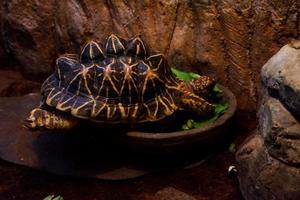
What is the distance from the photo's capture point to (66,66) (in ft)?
8.87

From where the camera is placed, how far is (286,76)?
2059mm

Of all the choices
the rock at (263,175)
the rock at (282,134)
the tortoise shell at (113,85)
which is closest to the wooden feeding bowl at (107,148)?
the tortoise shell at (113,85)

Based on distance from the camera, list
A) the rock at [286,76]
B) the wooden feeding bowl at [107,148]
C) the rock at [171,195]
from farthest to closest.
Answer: the wooden feeding bowl at [107,148]
the rock at [171,195]
the rock at [286,76]

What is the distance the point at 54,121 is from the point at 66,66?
1.18 feet

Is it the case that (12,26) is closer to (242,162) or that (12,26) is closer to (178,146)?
(178,146)

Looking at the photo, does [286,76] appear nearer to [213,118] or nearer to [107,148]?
[213,118]

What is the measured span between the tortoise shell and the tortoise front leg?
2.6 inches

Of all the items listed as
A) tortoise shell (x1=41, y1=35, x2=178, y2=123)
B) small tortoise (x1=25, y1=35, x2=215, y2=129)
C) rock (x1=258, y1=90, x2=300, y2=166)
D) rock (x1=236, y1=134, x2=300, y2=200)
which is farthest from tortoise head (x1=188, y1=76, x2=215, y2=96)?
rock (x1=258, y1=90, x2=300, y2=166)

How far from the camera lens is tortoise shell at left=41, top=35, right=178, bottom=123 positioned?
2.55 meters

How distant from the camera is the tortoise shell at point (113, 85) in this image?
255cm

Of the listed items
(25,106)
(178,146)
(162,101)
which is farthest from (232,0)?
(25,106)

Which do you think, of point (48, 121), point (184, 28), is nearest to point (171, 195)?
point (48, 121)

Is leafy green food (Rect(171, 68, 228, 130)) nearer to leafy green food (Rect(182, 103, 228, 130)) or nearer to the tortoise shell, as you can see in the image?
leafy green food (Rect(182, 103, 228, 130))

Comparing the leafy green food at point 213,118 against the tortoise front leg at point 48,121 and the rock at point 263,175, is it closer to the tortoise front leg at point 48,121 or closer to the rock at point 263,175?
the rock at point 263,175
